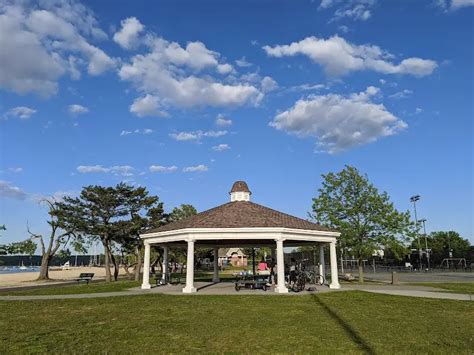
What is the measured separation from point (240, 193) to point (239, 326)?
1827 cm

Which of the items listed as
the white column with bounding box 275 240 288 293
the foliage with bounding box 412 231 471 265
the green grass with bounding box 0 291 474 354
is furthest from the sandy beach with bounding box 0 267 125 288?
the foliage with bounding box 412 231 471 265

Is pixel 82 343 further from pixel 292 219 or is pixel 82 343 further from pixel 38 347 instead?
pixel 292 219

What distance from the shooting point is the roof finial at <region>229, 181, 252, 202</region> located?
29.4 m

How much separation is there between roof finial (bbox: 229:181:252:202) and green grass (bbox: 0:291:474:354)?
12038 mm

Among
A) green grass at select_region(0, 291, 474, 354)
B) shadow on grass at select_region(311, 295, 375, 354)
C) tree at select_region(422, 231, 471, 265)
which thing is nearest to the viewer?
shadow on grass at select_region(311, 295, 375, 354)

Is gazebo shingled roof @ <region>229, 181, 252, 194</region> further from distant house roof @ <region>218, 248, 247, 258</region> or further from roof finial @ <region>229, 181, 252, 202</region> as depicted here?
distant house roof @ <region>218, 248, 247, 258</region>

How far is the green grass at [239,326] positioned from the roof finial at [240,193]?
12038 mm

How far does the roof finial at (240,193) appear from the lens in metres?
29.4

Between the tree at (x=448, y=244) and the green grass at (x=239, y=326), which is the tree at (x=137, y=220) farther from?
the tree at (x=448, y=244)

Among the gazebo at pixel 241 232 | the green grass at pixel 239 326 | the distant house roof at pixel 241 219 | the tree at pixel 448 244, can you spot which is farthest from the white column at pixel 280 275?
the tree at pixel 448 244

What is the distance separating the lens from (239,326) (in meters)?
11.4

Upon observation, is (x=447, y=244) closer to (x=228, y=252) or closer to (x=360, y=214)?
(x=228, y=252)

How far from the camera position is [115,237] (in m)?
38.6

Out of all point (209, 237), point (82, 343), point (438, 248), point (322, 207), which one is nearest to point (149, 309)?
point (82, 343)
